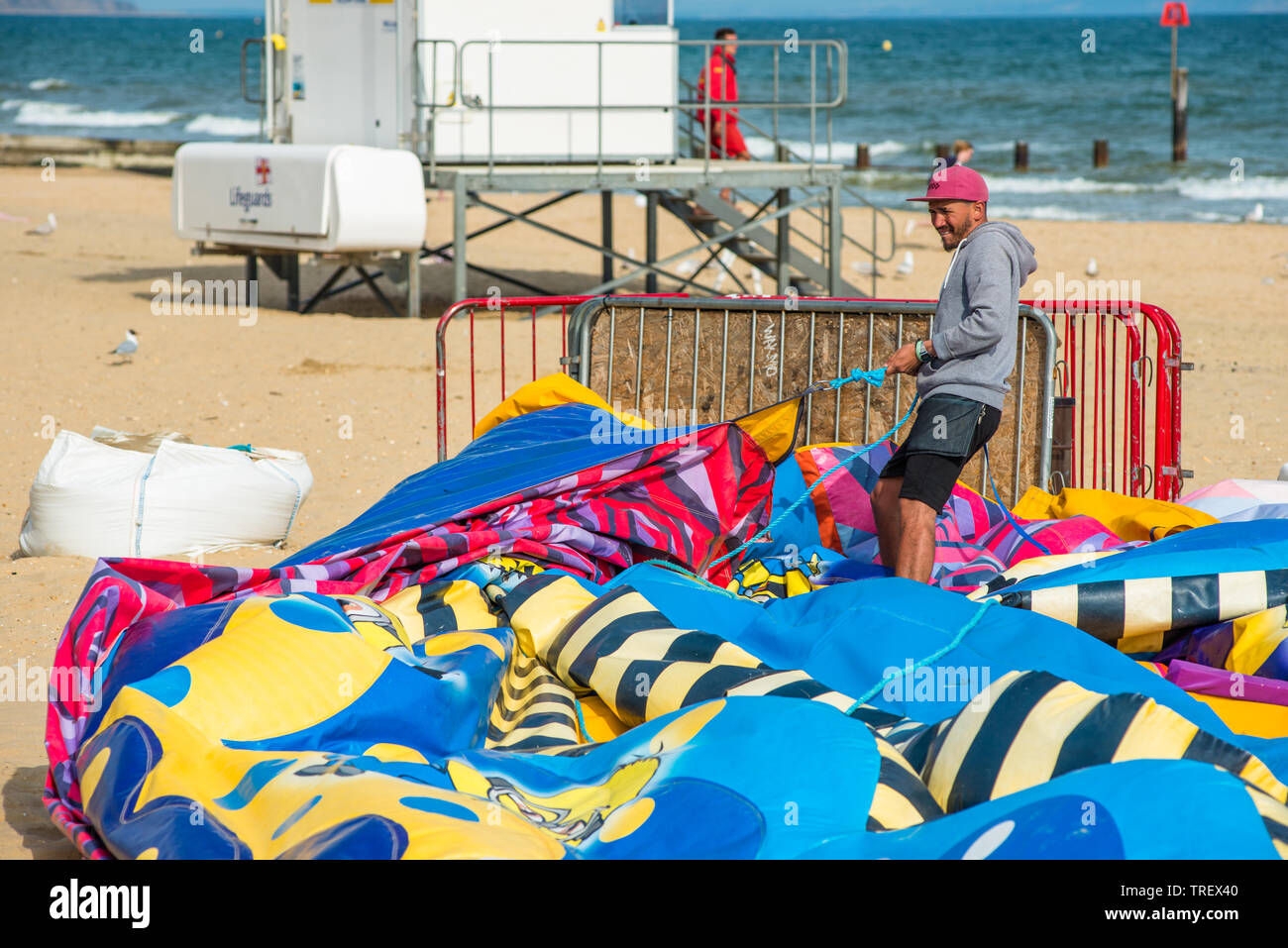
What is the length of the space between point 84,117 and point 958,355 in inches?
1719

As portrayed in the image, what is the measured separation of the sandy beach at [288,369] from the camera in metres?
5.39

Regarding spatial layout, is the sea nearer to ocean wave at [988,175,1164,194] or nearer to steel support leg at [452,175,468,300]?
ocean wave at [988,175,1164,194]

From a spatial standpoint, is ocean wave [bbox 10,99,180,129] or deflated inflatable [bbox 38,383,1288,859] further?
ocean wave [bbox 10,99,180,129]

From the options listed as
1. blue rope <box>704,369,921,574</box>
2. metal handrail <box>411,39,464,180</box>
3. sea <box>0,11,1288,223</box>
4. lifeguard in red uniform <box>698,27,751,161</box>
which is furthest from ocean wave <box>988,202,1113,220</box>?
blue rope <box>704,369,921,574</box>

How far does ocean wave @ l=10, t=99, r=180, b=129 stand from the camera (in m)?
41.1

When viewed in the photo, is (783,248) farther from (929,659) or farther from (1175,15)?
(1175,15)

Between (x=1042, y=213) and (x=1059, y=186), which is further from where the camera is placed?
(x=1059, y=186)

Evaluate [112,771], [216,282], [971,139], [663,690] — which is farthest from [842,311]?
[971,139]

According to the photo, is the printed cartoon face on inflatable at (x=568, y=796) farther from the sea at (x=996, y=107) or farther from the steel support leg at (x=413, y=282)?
the steel support leg at (x=413, y=282)

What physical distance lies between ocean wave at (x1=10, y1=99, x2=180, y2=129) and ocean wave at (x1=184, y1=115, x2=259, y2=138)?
175 cm

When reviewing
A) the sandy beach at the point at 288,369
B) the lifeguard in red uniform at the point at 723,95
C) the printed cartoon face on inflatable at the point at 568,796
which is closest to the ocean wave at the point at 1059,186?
the sandy beach at the point at 288,369

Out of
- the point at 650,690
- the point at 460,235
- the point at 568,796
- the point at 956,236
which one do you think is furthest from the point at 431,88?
the point at 568,796

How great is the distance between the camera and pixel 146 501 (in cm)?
543

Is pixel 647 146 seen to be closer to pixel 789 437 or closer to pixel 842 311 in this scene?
pixel 842 311
